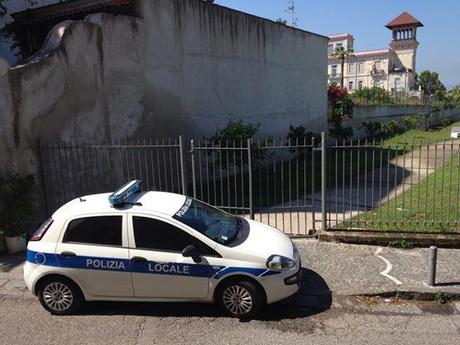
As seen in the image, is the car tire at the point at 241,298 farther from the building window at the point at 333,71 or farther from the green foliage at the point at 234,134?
the building window at the point at 333,71

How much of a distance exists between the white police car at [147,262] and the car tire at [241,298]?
0.04 feet

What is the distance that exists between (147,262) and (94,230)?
0.81 metres

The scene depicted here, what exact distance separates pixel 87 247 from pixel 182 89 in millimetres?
8442

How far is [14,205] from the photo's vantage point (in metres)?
8.43

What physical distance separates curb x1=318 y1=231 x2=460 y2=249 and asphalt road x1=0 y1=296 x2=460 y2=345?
75.9 inches

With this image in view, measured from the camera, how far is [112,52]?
11172 mm

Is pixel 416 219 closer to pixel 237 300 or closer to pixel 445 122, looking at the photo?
pixel 237 300

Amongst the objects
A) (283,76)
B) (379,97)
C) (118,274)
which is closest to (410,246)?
(118,274)

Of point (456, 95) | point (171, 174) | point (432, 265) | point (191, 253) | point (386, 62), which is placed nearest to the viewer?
point (191, 253)

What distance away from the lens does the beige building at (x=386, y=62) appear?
8744cm

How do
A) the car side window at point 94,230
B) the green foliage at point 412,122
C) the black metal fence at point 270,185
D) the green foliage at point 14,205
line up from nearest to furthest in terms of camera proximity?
the car side window at point 94,230 < the green foliage at point 14,205 < the black metal fence at point 270,185 < the green foliage at point 412,122

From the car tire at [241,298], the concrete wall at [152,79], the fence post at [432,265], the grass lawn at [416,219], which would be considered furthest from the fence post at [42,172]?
the fence post at [432,265]

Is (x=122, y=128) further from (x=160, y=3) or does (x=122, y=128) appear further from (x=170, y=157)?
(x=160, y=3)

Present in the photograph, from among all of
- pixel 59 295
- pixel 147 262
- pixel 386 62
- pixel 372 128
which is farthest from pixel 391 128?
pixel 386 62
